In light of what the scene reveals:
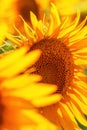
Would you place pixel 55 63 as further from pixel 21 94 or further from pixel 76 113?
pixel 21 94

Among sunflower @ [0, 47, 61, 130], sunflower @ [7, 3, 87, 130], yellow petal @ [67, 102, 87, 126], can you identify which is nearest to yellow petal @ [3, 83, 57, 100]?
sunflower @ [0, 47, 61, 130]

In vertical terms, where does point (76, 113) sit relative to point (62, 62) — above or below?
Answer: below

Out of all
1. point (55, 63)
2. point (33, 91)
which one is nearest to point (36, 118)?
point (33, 91)

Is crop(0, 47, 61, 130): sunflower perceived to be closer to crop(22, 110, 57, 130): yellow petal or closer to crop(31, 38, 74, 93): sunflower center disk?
crop(22, 110, 57, 130): yellow petal

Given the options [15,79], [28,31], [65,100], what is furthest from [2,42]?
[15,79]

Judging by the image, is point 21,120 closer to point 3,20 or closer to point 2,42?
point 2,42

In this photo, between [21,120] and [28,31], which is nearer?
[21,120]
